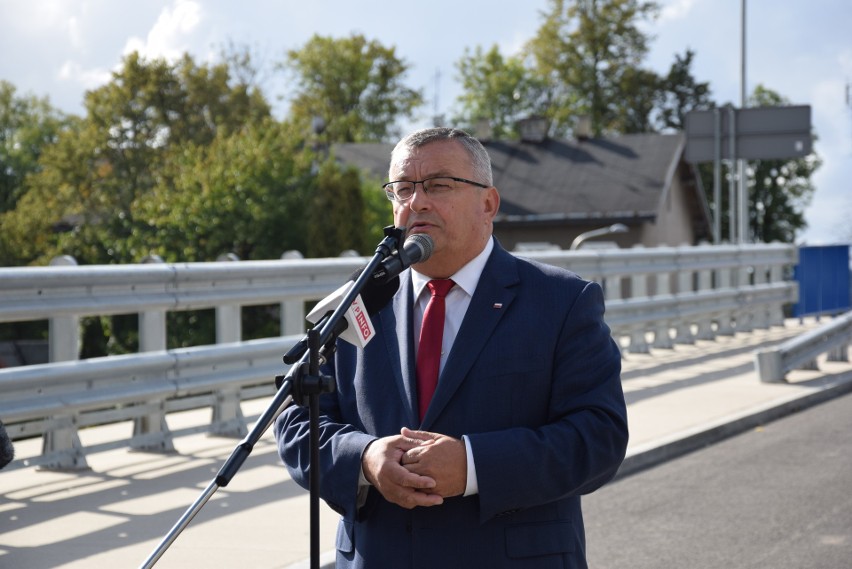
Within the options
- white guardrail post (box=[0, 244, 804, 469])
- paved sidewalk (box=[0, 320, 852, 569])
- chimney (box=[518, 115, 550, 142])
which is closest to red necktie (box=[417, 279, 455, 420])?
paved sidewalk (box=[0, 320, 852, 569])

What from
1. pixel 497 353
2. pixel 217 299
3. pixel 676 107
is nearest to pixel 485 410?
pixel 497 353

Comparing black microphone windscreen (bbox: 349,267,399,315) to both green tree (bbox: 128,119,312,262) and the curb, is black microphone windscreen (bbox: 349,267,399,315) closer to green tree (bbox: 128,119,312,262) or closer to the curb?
the curb

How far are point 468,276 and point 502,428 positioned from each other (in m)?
0.41

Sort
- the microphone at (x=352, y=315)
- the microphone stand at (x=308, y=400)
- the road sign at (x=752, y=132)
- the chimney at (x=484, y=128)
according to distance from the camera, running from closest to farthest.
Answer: the microphone stand at (x=308, y=400) → the microphone at (x=352, y=315) → the road sign at (x=752, y=132) → the chimney at (x=484, y=128)

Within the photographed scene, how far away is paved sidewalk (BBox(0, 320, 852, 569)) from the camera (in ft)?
20.4

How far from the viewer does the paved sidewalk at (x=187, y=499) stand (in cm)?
623

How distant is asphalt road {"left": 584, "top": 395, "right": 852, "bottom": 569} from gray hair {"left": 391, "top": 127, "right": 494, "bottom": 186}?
3588 millimetres

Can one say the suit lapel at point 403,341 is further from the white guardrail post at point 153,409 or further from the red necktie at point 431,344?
the white guardrail post at point 153,409

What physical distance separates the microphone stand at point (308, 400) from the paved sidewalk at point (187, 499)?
302 cm

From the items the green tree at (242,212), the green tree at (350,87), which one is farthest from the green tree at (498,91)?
the green tree at (242,212)

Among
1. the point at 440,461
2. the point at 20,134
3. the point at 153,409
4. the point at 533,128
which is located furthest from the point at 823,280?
the point at 20,134

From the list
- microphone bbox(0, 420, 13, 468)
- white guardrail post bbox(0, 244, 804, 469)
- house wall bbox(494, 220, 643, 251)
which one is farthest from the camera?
house wall bbox(494, 220, 643, 251)

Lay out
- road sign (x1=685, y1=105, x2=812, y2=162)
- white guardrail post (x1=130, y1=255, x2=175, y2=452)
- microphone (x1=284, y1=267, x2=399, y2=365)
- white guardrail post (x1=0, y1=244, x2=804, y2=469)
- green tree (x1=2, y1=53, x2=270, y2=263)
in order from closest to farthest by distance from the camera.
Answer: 1. microphone (x1=284, y1=267, x2=399, y2=365)
2. white guardrail post (x1=0, y1=244, x2=804, y2=469)
3. white guardrail post (x1=130, y1=255, x2=175, y2=452)
4. road sign (x1=685, y1=105, x2=812, y2=162)
5. green tree (x1=2, y1=53, x2=270, y2=263)

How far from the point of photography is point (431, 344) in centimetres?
354
